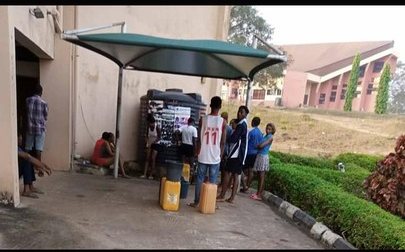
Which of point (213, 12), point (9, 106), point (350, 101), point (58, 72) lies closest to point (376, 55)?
point (350, 101)

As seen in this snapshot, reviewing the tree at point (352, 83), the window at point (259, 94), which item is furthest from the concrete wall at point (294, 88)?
the tree at point (352, 83)

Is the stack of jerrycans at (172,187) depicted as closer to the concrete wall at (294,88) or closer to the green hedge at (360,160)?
the green hedge at (360,160)

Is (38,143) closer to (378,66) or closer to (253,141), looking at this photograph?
(253,141)

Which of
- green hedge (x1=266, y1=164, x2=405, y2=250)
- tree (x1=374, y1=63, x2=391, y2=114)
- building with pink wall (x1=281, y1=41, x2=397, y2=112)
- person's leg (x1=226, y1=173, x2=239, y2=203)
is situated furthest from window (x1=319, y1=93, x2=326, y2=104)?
person's leg (x1=226, y1=173, x2=239, y2=203)

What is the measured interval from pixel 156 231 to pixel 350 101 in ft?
92.4

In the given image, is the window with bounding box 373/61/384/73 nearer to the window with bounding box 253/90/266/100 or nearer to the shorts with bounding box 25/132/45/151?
the window with bounding box 253/90/266/100

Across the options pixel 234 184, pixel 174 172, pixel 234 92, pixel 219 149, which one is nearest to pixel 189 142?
pixel 234 184

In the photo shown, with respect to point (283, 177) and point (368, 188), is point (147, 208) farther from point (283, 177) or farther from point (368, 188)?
point (368, 188)

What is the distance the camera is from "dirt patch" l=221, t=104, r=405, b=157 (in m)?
18.7

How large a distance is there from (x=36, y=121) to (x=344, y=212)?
5246 mm

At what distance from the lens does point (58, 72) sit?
7.54 metres

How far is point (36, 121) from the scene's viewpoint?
6.21 metres

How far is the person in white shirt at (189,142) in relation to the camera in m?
7.54

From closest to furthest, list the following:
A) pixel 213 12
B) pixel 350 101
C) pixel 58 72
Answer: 1. pixel 58 72
2. pixel 213 12
3. pixel 350 101
